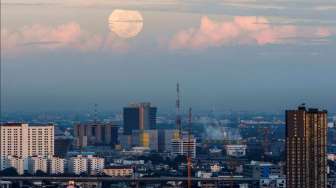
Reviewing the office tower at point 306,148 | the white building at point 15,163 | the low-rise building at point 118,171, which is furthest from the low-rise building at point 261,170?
the white building at point 15,163

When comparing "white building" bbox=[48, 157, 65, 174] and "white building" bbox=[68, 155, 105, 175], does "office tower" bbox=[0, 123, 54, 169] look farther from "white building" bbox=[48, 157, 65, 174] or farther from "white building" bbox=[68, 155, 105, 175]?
"white building" bbox=[68, 155, 105, 175]

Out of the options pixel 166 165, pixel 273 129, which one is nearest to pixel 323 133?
pixel 273 129

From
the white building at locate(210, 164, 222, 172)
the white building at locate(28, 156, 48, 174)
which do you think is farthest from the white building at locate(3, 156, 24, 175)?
the white building at locate(210, 164, 222, 172)

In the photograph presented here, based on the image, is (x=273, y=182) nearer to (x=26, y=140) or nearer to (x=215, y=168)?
(x=215, y=168)

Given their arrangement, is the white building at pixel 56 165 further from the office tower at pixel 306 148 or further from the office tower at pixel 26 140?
the office tower at pixel 306 148

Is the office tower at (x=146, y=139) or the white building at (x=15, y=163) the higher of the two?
the office tower at (x=146, y=139)

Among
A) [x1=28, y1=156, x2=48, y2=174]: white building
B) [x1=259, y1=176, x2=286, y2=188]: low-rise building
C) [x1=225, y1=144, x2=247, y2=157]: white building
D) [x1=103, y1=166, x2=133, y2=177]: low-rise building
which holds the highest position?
[x1=225, y1=144, x2=247, y2=157]: white building
